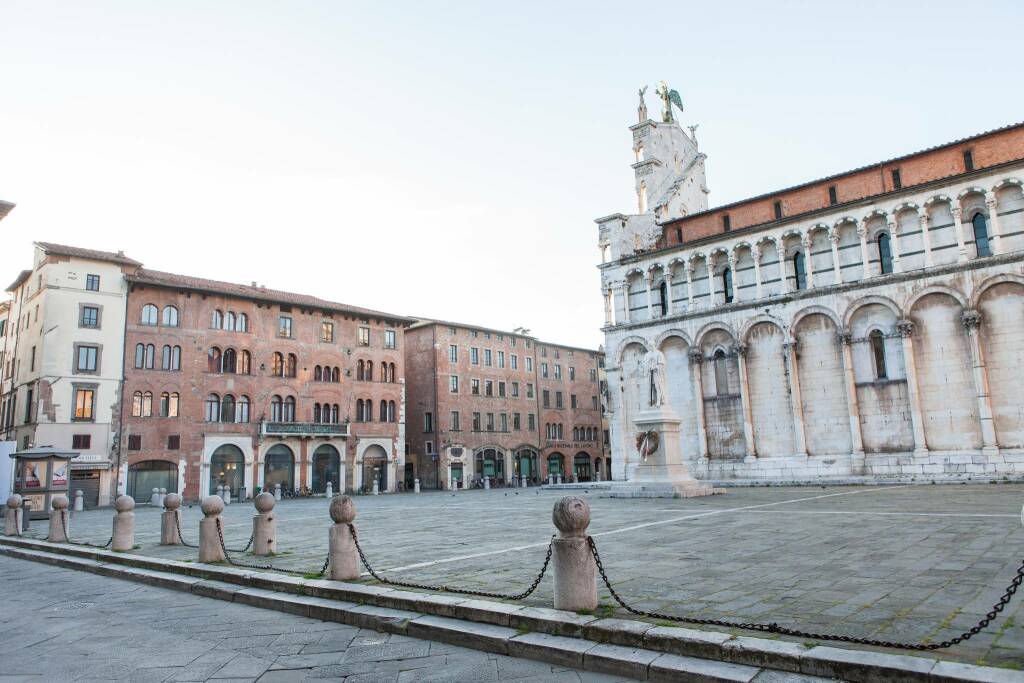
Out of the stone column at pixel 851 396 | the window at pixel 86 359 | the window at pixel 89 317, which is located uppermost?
the window at pixel 89 317

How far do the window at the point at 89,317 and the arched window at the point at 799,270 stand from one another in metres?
35.5

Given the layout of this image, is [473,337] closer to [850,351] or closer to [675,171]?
[675,171]

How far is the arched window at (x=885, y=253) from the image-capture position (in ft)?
94.7

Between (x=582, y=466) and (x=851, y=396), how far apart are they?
1406 inches

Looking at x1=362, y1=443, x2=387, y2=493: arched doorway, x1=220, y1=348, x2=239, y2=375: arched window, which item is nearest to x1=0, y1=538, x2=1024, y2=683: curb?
x1=220, y1=348, x2=239, y2=375: arched window

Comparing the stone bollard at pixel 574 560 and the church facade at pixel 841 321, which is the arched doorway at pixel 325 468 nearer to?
the church facade at pixel 841 321

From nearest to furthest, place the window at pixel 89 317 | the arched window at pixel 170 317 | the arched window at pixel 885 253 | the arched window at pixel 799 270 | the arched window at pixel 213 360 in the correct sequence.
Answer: the arched window at pixel 885 253 < the arched window at pixel 799 270 < the window at pixel 89 317 < the arched window at pixel 170 317 < the arched window at pixel 213 360

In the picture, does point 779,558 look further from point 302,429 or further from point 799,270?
point 302,429

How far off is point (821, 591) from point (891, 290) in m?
25.8

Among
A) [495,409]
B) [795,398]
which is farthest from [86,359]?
[795,398]

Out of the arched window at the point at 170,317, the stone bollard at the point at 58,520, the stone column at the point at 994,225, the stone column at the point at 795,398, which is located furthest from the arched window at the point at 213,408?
the stone column at the point at 994,225

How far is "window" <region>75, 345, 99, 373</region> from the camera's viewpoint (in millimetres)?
34688

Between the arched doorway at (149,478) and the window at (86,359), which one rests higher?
the window at (86,359)

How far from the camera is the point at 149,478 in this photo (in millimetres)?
35844
